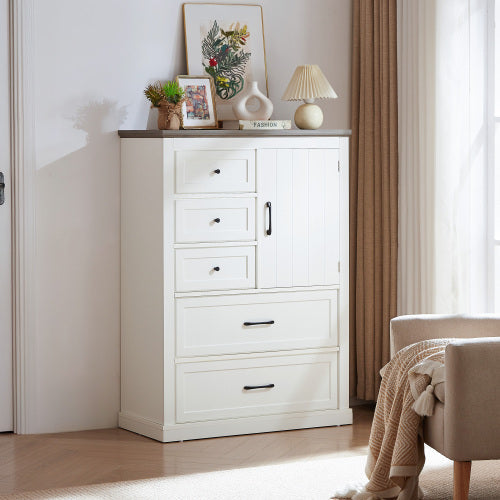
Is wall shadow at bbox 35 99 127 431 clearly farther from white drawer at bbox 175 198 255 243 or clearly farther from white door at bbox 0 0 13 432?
white drawer at bbox 175 198 255 243

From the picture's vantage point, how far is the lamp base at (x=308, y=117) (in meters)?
4.45

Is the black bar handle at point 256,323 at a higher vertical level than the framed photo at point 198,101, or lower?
lower

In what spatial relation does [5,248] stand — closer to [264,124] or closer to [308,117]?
[264,124]

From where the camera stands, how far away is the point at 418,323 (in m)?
3.62

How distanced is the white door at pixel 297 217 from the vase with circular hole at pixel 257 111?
254 millimetres

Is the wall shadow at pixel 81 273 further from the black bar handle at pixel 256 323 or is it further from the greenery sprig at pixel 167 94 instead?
the black bar handle at pixel 256 323

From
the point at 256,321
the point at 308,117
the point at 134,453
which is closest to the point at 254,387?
the point at 256,321

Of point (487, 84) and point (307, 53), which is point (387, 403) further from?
point (307, 53)

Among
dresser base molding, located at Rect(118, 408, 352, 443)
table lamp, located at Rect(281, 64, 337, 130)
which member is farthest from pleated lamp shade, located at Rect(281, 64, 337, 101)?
dresser base molding, located at Rect(118, 408, 352, 443)

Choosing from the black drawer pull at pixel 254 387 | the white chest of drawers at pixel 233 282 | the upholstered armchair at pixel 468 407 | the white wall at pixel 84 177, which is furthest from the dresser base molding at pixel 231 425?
the upholstered armchair at pixel 468 407

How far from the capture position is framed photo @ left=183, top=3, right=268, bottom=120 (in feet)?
14.9

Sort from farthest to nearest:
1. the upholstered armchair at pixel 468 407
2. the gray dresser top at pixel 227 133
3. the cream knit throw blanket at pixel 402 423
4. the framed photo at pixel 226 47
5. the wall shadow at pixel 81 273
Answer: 1. the framed photo at pixel 226 47
2. the wall shadow at pixel 81 273
3. the gray dresser top at pixel 227 133
4. the cream knit throw blanket at pixel 402 423
5. the upholstered armchair at pixel 468 407

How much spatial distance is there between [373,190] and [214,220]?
96cm

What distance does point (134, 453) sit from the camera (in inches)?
160
